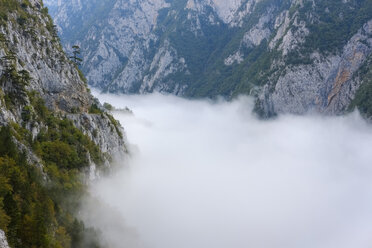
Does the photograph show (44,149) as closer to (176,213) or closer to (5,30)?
(5,30)

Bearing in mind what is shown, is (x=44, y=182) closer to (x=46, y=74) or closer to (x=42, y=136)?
(x=42, y=136)

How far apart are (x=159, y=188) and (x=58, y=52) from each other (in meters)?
104

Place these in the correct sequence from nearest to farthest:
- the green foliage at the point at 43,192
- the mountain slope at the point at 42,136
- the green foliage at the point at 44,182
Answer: the green foliage at the point at 43,192 < the green foliage at the point at 44,182 < the mountain slope at the point at 42,136

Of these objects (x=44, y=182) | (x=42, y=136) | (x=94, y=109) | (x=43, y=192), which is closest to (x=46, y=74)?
(x=94, y=109)

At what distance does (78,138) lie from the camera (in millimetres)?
94750

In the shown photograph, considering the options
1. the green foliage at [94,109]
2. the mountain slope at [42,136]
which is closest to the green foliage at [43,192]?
the mountain slope at [42,136]

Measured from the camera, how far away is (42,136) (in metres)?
83.5

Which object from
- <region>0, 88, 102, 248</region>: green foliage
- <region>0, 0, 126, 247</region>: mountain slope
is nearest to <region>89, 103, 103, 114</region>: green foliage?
<region>0, 0, 126, 247</region>: mountain slope

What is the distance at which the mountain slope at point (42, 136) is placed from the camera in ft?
189

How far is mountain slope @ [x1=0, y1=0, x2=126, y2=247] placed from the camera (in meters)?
57.5

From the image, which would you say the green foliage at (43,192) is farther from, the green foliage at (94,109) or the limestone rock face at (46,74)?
the green foliage at (94,109)

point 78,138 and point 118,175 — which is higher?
point 78,138

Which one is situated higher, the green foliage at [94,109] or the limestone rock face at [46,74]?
Result: the limestone rock face at [46,74]

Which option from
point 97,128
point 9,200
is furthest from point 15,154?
point 97,128
